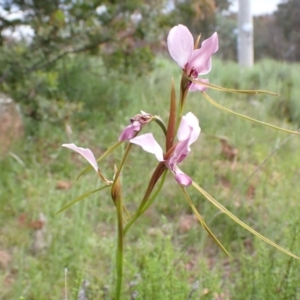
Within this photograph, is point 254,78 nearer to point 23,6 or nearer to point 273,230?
point 23,6

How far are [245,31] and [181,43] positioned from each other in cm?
930

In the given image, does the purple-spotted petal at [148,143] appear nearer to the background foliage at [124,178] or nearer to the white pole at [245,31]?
the background foliage at [124,178]

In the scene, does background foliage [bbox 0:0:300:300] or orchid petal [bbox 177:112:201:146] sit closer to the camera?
orchid petal [bbox 177:112:201:146]

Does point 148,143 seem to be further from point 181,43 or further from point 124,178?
point 124,178

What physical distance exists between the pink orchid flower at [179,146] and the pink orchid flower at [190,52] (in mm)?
62

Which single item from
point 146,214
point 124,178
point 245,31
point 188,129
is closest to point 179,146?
point 188,129

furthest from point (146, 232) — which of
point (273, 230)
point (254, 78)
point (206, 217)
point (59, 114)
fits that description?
point (254, 78)

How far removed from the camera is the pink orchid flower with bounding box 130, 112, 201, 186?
1.73ft

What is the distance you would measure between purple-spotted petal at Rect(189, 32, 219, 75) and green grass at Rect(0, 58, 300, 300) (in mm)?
502

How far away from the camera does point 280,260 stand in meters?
1.17

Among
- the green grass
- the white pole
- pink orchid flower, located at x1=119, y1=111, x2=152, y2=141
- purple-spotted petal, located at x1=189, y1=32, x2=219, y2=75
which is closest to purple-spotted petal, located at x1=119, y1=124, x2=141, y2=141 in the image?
pink orchid flower, located at x1=119, y1=111, x2=152, y2=141

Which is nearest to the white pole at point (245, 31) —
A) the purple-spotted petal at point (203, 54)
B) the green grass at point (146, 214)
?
Answer: the green grass at point (146, 214)

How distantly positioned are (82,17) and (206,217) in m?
1.76

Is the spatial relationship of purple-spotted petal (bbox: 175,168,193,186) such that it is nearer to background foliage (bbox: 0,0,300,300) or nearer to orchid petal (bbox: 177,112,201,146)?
orchid petal (bbox: 177,112,201,146)
